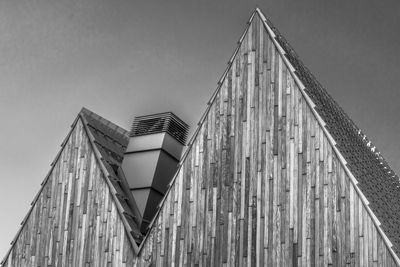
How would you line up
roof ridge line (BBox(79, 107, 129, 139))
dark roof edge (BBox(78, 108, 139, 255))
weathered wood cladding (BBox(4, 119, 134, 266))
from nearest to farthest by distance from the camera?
dark roof edge (BBox(78, 108, 139, 255)), weathered wood cladding (BBox(4, 119, 134, 266)), roof ridge line (BBox(79, 107, 129, 139))

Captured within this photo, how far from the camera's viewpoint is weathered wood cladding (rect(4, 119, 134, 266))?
72.5 feet

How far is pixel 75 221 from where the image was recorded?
22.9 metres

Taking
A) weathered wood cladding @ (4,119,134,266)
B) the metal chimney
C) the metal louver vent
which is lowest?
weathered wood cladding @ (4,119,134,266)

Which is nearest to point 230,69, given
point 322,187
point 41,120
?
point 322,187

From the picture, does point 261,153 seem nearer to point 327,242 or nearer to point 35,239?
point 327,242

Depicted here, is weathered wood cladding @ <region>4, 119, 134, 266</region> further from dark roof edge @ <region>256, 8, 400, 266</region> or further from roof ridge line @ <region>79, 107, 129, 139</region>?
dark roof edge @ <region>256, 8, 400, 266</region>

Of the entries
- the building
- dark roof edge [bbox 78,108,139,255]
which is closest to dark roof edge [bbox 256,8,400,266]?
the building

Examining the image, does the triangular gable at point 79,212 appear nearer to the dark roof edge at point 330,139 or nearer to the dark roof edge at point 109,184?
the dark roof edge at point 109,184

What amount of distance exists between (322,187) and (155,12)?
10604 mm

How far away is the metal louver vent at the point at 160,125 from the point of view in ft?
86.4

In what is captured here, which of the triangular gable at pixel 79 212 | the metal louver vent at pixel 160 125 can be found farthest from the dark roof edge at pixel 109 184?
the metal louver vent at pixel 160 125

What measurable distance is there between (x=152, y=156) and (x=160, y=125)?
47.0 inches

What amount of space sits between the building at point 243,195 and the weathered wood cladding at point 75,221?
3 centimetres

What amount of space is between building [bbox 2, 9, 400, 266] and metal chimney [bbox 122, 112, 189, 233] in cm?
16
